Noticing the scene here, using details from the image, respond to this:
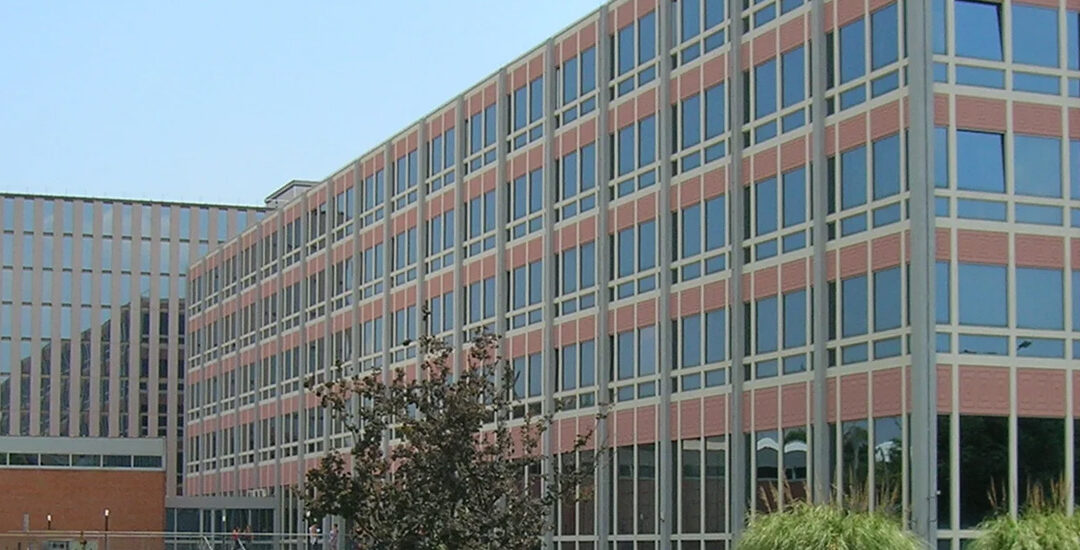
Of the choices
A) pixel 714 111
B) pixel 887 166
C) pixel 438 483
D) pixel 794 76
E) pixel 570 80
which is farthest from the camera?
pixel 570 80

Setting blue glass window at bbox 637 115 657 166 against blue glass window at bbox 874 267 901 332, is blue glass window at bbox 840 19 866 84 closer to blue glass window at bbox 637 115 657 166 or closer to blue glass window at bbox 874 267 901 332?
blue glass window at bbox 874 267 901 332

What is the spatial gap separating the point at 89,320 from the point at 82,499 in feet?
83.2

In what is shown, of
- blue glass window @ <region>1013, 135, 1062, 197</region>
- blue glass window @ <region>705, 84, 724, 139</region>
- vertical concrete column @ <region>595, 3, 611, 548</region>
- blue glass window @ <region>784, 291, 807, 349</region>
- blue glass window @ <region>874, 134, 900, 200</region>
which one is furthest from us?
vertical concrete column @ <region>595, 3, 611, 548</region>

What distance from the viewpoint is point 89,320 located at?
337 feet

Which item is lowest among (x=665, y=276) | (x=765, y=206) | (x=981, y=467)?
(x=981, y=467)

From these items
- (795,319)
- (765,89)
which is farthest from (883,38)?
(795,319)

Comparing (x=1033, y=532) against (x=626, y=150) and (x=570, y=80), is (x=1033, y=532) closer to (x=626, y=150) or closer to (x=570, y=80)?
(x=626, y=150)

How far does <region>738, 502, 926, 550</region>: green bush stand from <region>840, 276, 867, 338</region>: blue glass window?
639cm

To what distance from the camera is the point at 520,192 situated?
5278cm

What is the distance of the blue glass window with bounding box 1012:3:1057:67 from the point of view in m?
35.6

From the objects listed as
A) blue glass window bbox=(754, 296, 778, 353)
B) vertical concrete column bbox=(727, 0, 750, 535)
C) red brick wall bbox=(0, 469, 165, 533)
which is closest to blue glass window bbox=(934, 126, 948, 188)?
blue glass window bbox=(754, 296, 778, 353)

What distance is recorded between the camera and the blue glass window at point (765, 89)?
3962cm

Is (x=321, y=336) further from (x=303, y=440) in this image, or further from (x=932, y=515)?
(x=932, y=515)

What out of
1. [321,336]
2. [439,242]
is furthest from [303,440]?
[439,242]
